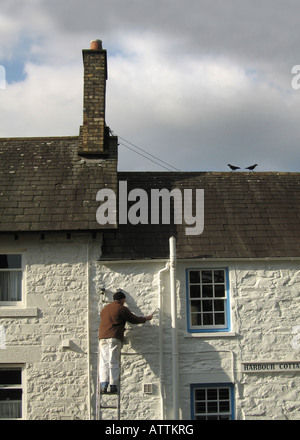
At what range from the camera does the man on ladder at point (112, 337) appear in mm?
10289

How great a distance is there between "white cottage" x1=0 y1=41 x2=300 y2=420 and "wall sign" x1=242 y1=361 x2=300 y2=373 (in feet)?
0.07

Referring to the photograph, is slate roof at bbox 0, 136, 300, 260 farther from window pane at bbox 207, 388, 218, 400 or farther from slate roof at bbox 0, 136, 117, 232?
window pane at bbox 207, 388, 218, 400

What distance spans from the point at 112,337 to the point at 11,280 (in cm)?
279

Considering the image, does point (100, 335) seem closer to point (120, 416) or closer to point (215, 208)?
point (120, 416)

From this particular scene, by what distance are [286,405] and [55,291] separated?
5684mm

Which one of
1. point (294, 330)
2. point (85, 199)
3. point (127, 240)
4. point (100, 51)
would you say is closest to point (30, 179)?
point (85, 199)

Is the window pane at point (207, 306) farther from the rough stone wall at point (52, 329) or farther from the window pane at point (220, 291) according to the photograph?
the rough stone wall at point (52, 329)

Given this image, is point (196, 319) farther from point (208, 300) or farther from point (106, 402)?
point (106, 402)

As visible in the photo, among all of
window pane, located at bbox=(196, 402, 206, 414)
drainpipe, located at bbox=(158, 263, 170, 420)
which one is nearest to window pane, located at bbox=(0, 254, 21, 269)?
drainpipe, located at bbox=(158, 263, 170, 420)

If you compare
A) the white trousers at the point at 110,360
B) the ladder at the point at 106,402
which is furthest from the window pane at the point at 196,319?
the ladder at the point at 106,402

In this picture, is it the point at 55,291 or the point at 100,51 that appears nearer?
the point at 55,291

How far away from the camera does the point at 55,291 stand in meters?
11.3

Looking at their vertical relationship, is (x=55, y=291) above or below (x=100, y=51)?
below

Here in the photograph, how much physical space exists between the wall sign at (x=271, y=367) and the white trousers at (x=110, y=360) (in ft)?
9.49
